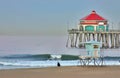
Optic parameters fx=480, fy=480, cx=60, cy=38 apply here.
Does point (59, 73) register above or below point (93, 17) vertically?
below

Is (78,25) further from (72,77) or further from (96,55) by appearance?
(72,77)

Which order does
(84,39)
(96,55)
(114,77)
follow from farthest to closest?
(84,39)
(96,55)
(114,77)

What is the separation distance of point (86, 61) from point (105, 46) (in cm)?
553

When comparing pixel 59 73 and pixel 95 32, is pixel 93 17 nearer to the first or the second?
pixel 95 32

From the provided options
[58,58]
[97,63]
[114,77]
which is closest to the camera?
[114,77]

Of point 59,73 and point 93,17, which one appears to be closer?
point 59,73

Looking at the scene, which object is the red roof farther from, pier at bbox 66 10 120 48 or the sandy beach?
the sandy beach

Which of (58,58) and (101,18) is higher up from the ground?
(101,18)

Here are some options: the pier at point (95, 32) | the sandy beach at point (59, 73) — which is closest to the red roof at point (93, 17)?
the pier at point (95, 32)

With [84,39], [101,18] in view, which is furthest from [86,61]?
[101,18]

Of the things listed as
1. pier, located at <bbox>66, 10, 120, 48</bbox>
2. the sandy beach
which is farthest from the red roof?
the sandy beach

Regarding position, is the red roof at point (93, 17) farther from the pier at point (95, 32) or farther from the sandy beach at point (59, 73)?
the sandy beach at point (59, 73)

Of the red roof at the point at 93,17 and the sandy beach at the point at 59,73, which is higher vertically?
the red roof at the point at 93,17

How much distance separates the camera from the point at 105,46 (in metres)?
46.2
